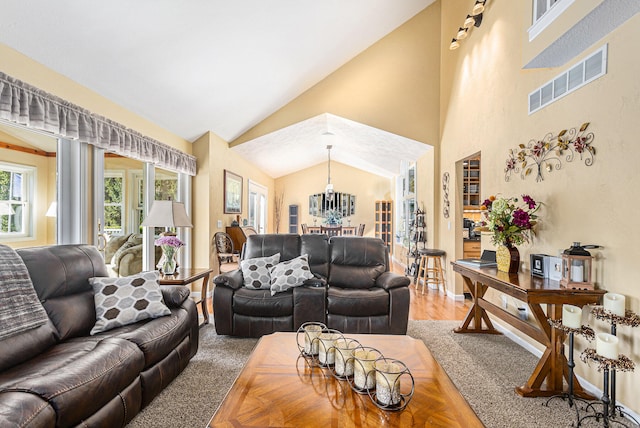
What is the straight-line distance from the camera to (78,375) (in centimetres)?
158

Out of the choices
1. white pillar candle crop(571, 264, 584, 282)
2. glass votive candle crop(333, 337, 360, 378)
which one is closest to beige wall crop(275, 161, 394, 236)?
white pillar candle crop(571, 264, 584, 282)

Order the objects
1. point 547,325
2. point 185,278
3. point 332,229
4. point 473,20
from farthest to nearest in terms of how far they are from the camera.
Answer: point 332,229
point 473,20
point 185,278
point 547,325

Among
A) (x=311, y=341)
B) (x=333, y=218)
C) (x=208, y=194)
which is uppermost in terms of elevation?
(x=208, y=194)

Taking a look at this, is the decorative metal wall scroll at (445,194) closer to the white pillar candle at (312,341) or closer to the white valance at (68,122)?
the white pillar candle at (312,341)

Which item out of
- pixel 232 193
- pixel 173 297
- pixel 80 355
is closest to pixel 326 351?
pixel 80 355

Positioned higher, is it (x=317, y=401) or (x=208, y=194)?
(x=208, y=194)

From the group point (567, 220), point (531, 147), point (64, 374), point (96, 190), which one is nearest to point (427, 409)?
point (64, 374)

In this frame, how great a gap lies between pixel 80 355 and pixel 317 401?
1.33m

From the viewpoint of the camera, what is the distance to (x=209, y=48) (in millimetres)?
3520

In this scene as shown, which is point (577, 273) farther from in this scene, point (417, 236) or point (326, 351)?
point (417, 236)

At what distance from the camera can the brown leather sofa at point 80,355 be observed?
4.68 feet

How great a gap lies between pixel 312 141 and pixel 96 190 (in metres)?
5.22

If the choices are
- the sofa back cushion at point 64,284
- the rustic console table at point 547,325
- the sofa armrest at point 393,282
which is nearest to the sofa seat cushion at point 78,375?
the sofa back cushion at point 64,284

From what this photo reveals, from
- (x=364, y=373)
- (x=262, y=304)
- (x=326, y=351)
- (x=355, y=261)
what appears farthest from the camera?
(x=355, y=261)
